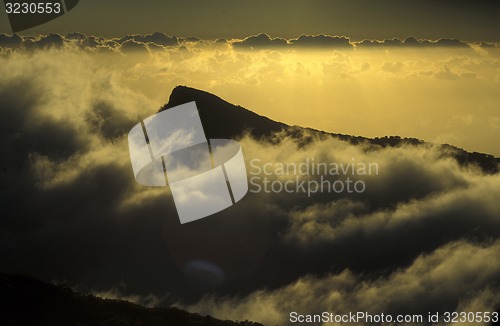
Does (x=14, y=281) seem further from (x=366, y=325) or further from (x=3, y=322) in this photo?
(x=366, y=325)

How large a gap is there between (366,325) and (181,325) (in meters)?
133

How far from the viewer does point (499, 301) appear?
199 meters

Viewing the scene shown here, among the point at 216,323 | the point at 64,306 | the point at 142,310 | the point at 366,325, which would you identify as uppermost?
the point at 64,306

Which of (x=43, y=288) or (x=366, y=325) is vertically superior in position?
(x=43, y=288)

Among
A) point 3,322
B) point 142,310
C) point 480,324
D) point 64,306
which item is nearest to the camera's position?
point 3,322

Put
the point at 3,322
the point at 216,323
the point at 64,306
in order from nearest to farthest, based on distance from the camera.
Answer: the point at 3,322 → the point at 64,306 → the point at 216,323

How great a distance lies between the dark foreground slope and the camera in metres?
66.6

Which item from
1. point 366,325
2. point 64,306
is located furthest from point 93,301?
point 366,325

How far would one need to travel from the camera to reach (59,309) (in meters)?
68.8

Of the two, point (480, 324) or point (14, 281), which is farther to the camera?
point (480, 324)

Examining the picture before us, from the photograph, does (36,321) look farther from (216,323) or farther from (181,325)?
(216,323)

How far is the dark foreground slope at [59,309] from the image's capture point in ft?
218

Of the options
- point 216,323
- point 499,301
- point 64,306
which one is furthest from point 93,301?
point 499,301

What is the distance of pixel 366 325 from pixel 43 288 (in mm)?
144712
